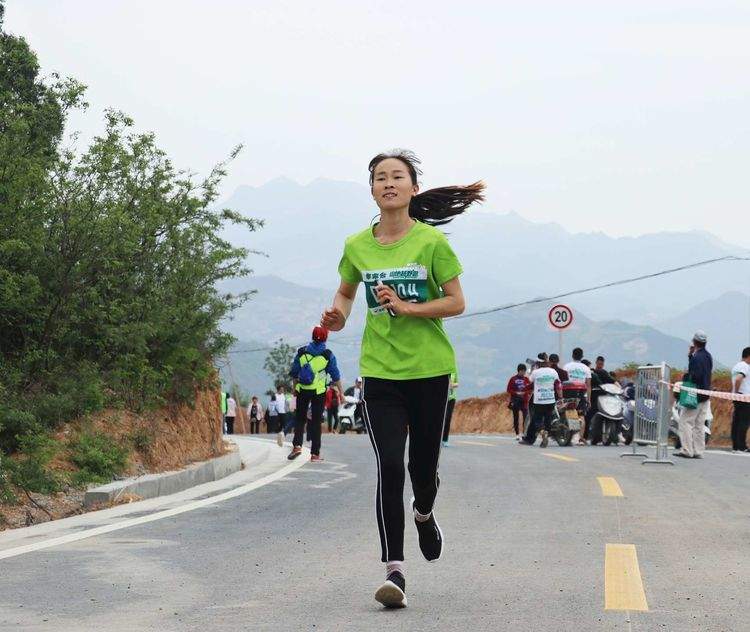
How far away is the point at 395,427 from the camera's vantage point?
239 inches

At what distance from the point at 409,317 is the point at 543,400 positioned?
17.7 metres

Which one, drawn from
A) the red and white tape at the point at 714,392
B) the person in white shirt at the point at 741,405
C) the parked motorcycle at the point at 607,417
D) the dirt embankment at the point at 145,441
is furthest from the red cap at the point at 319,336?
the parked motorcycle at the point at 607,417

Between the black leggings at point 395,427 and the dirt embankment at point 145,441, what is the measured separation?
180 inches

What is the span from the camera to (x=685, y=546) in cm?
819

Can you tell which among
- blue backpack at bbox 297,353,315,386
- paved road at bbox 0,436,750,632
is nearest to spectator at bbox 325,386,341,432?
blue backpack at bbox 297,353,315,386

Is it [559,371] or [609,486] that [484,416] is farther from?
[609,486]

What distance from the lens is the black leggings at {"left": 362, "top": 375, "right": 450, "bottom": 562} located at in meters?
6.06

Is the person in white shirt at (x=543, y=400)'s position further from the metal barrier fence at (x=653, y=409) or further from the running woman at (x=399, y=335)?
the running woman at (x=399, y=335)

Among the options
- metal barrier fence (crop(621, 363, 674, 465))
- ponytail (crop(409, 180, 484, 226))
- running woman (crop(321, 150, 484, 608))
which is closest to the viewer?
running woman (crop(321, 150, 484, 608))

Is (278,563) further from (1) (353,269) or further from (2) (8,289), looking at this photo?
(2) (8,289)

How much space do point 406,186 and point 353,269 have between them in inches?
18.6

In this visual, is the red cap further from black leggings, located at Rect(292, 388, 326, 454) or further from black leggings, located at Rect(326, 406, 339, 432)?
black leggings, located at Rect(326, 406, 339, 432)

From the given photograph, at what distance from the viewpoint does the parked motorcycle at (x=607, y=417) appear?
2445cm

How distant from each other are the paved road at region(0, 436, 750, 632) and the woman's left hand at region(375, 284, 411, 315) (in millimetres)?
1327
